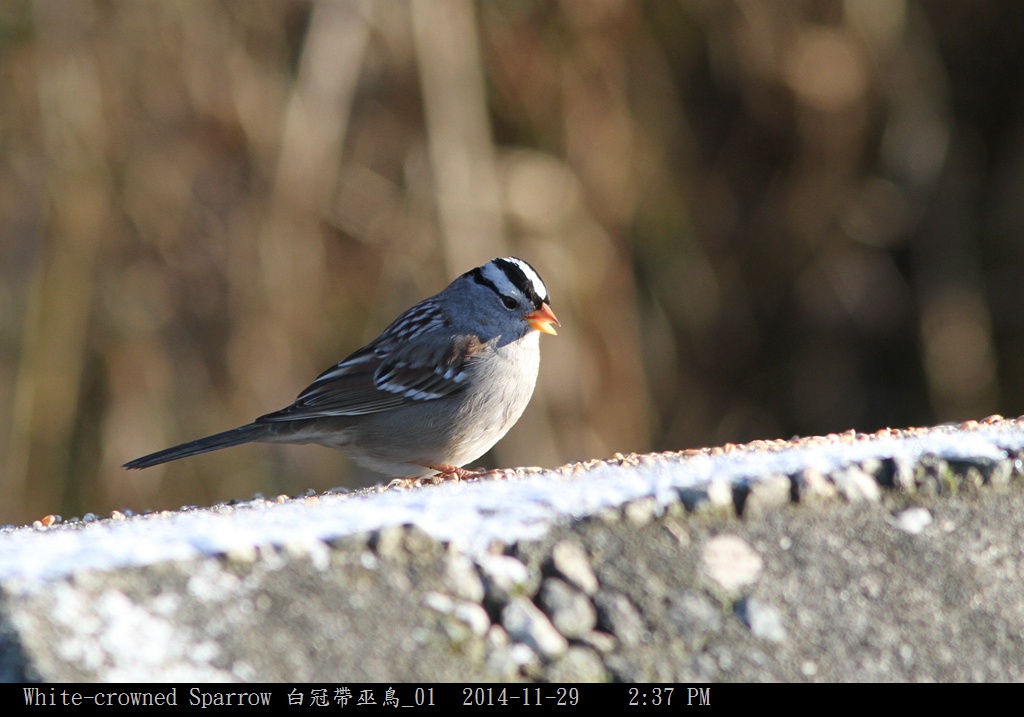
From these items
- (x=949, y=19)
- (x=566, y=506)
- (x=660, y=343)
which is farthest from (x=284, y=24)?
(x=566, y=506)

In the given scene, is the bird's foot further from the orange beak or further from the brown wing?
the orange beak

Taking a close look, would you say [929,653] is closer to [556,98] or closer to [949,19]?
[556,98]

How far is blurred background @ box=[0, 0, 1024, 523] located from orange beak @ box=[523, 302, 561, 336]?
2.10 metres

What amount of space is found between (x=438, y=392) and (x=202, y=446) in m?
0.68

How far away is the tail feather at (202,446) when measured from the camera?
3.41 m

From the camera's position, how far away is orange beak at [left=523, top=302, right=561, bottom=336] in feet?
12.2

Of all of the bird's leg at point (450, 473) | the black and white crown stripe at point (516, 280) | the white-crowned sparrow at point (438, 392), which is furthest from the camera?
the black and white crown stripe at point (516, 280)

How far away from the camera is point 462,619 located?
169 cm

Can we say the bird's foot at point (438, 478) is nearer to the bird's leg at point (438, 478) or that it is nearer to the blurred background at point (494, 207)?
the bird's leg at point (438, 478)

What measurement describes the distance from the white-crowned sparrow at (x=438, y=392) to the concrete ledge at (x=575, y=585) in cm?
160

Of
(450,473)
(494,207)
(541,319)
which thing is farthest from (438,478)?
(494,207)

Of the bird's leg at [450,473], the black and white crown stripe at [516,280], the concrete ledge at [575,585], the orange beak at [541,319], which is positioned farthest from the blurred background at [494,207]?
the concrete ledge at [575,585]
